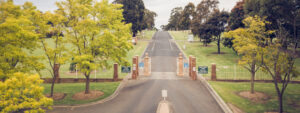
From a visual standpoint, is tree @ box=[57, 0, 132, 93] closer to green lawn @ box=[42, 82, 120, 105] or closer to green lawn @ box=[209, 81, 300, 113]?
green lawn @ box=[42, 82, 120, 105]

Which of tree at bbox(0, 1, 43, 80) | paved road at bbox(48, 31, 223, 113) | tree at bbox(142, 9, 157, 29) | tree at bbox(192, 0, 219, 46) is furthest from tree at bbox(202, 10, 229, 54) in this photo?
tree at bbox(0, 1, 43, 80)

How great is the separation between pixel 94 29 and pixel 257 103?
13948 mm

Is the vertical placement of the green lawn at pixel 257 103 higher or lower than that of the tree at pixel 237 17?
lower

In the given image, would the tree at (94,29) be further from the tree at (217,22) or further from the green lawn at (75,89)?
the tree at (217,22)

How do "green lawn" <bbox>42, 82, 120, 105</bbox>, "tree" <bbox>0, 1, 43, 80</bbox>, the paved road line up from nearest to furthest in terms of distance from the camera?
1. "tree" <bbox>0, 1, 43, 80</bbox>
2. the paved road
3. "green lawn" <bbox>42, 82, 120, 105</bbox>

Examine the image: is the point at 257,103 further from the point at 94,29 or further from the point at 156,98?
the point at 94,29

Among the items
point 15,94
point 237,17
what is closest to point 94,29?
point 15,94

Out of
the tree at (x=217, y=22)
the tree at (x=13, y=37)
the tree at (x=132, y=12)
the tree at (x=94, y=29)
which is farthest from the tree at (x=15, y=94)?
the tree at (x=132, y=12)

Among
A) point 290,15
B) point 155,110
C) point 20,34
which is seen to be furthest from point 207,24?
point 20,34

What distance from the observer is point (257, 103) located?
16.8 metres

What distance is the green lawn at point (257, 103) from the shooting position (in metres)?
15.7

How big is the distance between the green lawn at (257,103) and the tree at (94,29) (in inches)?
379

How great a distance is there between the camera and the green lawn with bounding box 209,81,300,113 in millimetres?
15742

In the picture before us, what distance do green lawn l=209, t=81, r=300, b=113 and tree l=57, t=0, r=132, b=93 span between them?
9634mm
